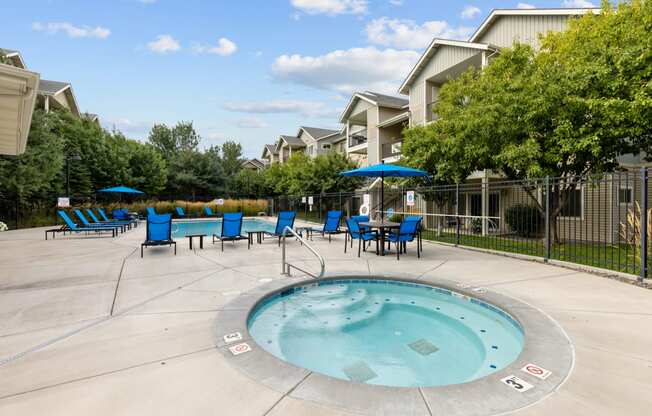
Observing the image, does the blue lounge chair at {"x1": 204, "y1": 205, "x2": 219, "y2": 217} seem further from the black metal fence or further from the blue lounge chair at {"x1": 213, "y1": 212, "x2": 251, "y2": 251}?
the blue lounge chair at {"x1": 213, "y1": 212, "x2": 251, "y2": 251}

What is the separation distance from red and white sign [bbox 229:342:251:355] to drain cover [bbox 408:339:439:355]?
6.36ft

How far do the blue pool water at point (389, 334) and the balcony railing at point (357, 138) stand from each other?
70.2 feet

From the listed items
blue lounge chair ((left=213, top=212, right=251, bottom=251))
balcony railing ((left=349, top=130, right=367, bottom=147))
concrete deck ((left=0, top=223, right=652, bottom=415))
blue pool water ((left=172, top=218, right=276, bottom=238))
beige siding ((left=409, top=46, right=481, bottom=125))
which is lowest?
concrete deck ((left=0, top=223, right=652, bottom=415))

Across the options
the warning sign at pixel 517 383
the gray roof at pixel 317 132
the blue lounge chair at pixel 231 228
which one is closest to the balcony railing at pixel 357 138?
the gray roof at pixel 317 132

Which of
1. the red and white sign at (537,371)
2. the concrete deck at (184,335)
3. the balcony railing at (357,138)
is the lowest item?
the red and white sign at (537,371)

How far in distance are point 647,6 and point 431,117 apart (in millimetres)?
10624

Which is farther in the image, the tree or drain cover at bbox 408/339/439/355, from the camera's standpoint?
the tree

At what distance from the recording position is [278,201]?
91.3 ft

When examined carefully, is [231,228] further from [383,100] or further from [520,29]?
[383,100]

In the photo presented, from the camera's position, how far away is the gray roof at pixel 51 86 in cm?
2273

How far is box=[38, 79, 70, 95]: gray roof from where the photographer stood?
74.6 ft

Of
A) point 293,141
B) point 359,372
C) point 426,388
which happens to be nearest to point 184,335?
point 359,372

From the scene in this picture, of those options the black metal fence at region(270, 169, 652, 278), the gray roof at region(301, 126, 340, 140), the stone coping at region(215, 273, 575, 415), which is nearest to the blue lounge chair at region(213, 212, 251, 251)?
the black metal fence at region(270, 169, 652, 278)

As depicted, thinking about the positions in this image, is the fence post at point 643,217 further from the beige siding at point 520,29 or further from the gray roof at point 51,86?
the gray roof at point 51,86
